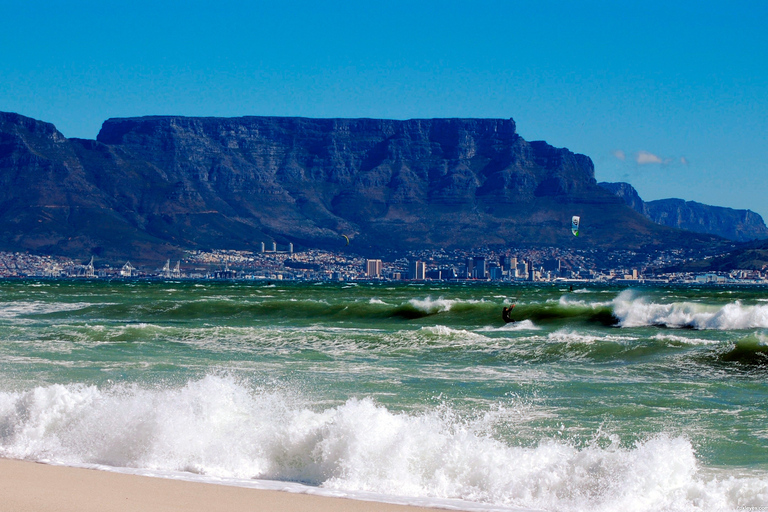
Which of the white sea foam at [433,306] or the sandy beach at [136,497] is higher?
the sandy beach at [136,497]

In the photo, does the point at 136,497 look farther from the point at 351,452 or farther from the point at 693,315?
the point at 693,315

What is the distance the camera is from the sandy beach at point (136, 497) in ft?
26.5

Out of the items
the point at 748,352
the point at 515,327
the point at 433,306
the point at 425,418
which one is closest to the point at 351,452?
the point at 425,418

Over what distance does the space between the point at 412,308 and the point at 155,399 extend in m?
36.1

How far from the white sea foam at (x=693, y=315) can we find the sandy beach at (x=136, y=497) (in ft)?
92.9

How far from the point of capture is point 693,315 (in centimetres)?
3612

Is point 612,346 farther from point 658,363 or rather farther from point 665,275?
point 665,275

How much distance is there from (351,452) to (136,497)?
2.52 m

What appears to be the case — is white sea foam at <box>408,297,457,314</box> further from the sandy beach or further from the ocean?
the sandy beach

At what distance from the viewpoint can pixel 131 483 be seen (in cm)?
913

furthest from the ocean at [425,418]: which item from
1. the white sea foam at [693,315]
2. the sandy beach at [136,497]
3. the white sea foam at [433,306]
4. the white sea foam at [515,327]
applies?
the white sea foam at [433,306]

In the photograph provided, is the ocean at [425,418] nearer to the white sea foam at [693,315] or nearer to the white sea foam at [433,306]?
the white sea foam at [693,315]

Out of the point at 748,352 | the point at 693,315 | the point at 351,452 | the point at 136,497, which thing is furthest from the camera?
the point at 693,315

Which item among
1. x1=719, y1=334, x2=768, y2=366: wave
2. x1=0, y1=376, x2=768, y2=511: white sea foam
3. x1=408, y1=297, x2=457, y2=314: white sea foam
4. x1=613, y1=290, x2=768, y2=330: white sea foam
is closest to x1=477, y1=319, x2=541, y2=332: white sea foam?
x1=613, y1=290, x2=768, y2=330: white sea foam
